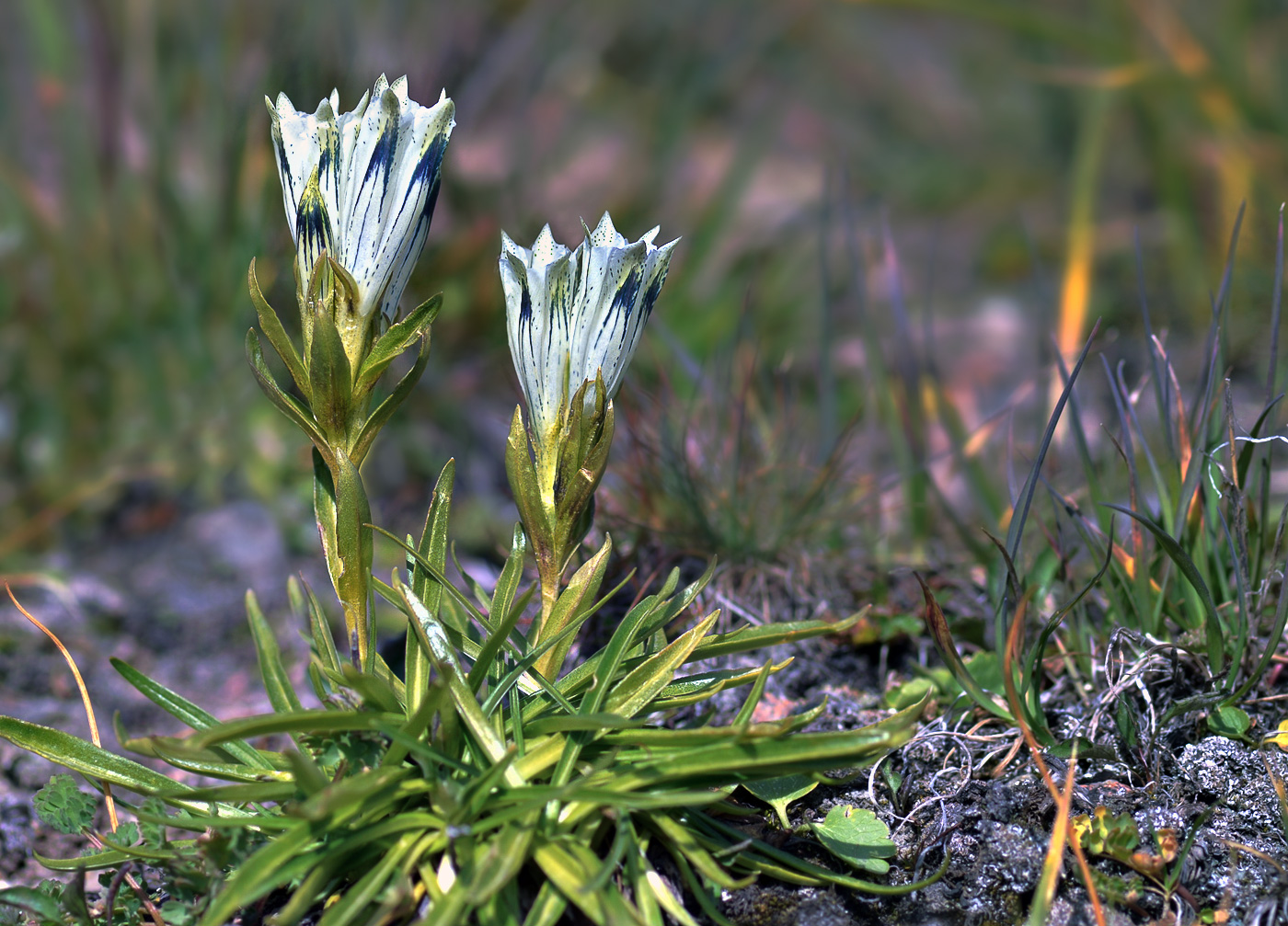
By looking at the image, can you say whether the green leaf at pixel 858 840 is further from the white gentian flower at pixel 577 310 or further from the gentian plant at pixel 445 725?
the white gentian flower at pixel 577 310

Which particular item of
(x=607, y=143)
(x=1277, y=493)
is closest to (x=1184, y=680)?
(x=1277, y=493)

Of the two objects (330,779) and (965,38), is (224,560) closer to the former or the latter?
(330,779)

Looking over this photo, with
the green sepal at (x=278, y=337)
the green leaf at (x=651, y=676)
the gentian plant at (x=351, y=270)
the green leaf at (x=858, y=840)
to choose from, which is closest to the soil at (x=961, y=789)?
the green leaf at (x=858, y=840)

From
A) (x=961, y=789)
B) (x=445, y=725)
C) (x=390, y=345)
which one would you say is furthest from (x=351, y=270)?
(x=961, y=789)

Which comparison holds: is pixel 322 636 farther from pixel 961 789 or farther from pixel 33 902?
pixel 961 789

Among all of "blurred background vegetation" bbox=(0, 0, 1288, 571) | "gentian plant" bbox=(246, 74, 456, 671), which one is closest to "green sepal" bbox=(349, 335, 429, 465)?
"gentian plant" bbox=(246, 74, 456, 671)
